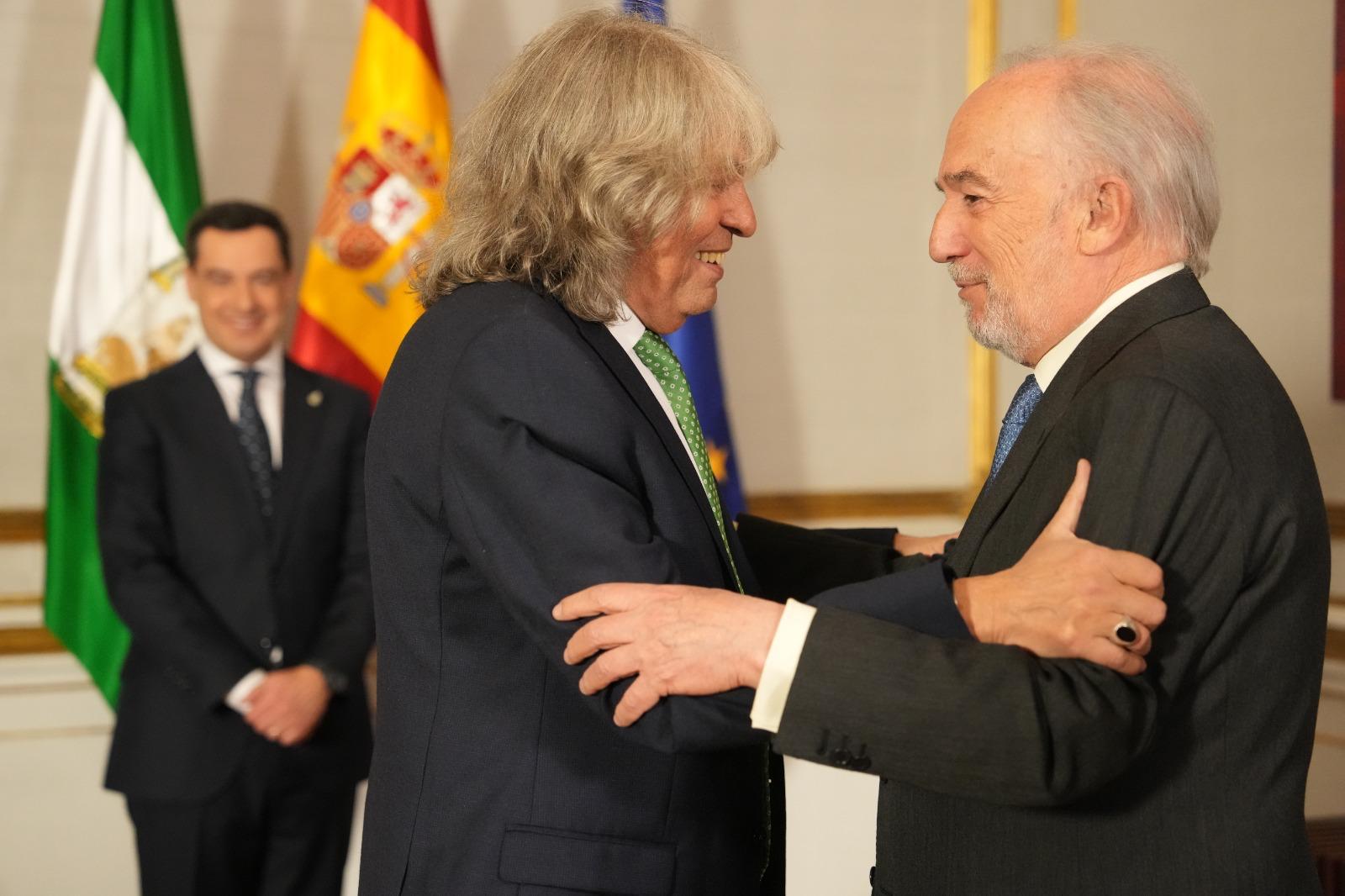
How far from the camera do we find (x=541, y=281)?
1.86 m

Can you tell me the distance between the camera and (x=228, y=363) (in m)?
3.69

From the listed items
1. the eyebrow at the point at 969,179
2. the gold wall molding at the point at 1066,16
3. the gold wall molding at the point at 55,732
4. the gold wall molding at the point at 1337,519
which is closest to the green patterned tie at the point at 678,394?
the eyebrow at the point at 969,179

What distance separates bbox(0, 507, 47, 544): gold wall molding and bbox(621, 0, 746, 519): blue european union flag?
2044 millimetres

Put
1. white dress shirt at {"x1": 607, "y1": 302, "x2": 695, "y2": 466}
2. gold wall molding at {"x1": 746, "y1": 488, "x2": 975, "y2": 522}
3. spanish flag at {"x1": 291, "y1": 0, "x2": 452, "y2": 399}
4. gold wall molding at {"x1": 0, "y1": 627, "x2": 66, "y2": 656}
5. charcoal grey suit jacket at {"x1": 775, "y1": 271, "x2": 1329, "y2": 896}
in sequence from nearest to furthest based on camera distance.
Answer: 1. charcoal grey suit jacket at {"x1": 775, "y1": 271, "x2": 1329, "y2": 896}
2. white dress shirt at {"x1": 607, "y1": 302, "x2": 695, "y2": 466}
3. spanish flag at {"x1": 291, "y1": 0, "x2": 452, "y2": 399}
4. gold wall molding at {"x1": 0, "y1": 627, "x2": 66, "y2": 656}
5. gold wall molding at {"x1": 746, "y1": 488, "x2": 975, "y2": 522}

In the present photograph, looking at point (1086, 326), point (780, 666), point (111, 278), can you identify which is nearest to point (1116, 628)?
point (780, 666)

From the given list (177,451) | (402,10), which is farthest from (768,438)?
(177,451)

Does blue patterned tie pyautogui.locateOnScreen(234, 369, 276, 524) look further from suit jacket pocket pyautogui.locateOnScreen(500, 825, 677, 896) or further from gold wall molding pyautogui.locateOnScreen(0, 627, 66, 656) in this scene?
suit jacket pocket pyautogui.locateOnScreen(500, 825, 677, 896)

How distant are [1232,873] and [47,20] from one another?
4113 millimetres

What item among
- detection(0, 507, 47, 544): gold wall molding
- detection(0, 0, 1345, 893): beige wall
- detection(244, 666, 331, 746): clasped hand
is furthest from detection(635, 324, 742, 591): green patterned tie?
detection(0, 507, 47, 544): gold wall molding

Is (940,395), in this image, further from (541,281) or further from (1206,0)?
(541,281)

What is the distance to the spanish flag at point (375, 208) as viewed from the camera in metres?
4.23

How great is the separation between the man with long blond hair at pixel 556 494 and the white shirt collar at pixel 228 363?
1.83 metres

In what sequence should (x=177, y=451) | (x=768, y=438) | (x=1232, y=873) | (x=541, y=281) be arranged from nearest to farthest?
(x=1232, y=873) < (x=541, y=281) < (x=177, y=451) < (x=768, y=438)

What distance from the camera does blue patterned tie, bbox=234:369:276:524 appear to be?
357cm
